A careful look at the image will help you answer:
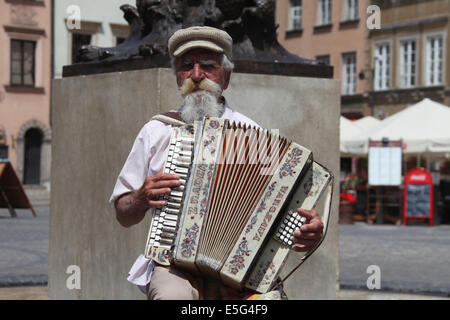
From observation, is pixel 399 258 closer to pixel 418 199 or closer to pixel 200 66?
pixel 200 66

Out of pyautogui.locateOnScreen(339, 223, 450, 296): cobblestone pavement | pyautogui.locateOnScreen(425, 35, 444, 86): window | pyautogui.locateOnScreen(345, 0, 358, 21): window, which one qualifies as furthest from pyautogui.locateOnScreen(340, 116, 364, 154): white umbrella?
pyautogui.locateOnScreen(345, 0, 358, 21): window

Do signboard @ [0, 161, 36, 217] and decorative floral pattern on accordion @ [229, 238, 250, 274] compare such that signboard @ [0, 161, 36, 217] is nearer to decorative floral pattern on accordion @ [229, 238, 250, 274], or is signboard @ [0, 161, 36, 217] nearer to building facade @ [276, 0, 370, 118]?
decorative floral pattern on accordion @ [229, 238, 250, 274]

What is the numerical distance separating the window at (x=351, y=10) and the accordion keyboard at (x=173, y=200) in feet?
124

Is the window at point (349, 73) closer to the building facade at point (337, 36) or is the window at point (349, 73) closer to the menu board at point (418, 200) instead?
the building facade at point (337, 36)

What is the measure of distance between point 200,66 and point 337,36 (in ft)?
126

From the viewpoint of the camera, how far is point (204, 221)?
3.64 meters

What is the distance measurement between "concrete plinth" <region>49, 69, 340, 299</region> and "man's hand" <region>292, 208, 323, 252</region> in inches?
79.2

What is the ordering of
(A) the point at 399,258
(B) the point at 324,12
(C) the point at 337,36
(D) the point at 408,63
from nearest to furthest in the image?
(A) the point at 399,258
(D) the point at 408,63
(C) the point at 337,36
(B) the point at 324,12

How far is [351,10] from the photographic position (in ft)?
135

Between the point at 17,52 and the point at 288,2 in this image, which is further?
the point at 288,2

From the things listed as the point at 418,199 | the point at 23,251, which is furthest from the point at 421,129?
the point at 23,251
